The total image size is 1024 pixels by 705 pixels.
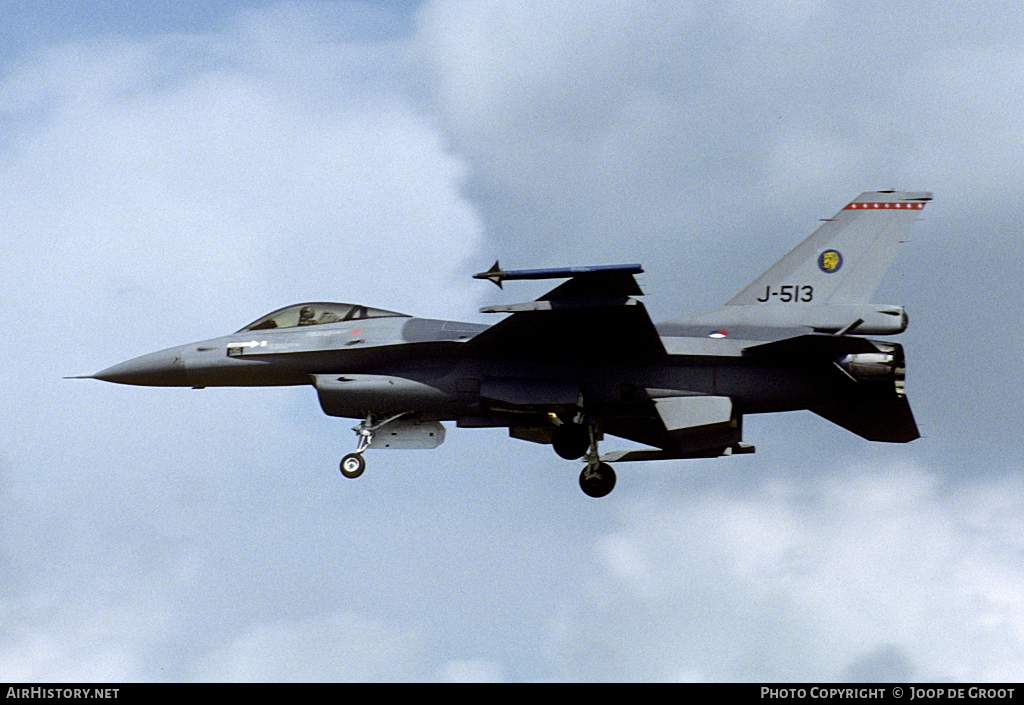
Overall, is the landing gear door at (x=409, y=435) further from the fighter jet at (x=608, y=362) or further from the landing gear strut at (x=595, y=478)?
the landing gear strut at (x=595, y=478)

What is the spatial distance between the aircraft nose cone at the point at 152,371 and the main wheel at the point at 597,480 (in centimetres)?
677

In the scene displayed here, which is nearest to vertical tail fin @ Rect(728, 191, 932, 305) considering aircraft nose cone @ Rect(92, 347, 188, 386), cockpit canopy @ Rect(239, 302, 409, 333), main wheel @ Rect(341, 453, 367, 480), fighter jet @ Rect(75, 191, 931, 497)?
fighter jet @ Rect(75, 191, 931, 497)

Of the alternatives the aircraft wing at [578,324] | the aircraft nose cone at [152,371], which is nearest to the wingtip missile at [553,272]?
the aircraft wing at [578,324]

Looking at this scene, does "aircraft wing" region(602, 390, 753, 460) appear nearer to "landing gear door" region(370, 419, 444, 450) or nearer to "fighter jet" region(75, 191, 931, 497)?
"fighter jet" region(75, 191, 931, 497)

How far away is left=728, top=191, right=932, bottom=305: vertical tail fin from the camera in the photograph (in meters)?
22.2

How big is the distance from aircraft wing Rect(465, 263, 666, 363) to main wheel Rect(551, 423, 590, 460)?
190 centimetres

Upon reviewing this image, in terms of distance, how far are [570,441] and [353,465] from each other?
12.0 ft

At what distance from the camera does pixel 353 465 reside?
74.5ft

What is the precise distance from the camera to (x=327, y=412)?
2280 centimetres

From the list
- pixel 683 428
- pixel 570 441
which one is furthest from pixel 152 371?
pixel 683 428

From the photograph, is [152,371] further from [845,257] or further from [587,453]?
[845,257]

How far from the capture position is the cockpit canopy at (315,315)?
2314 centimetres
